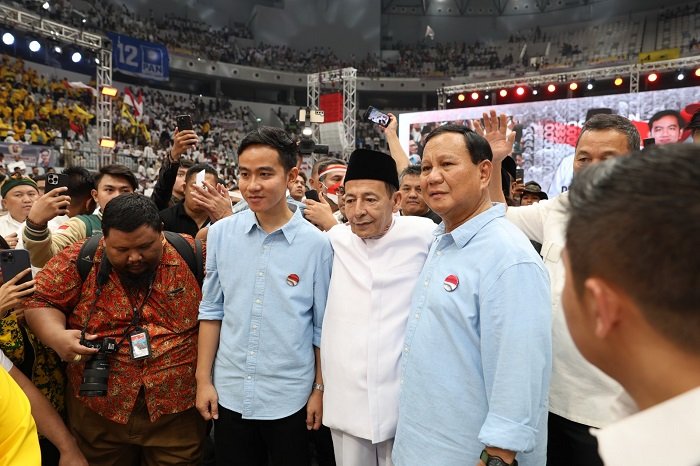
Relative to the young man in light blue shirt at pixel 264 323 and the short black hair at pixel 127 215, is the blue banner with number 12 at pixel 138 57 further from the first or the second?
the young man in light blue shirt at pixel 264 323

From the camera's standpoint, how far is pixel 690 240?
1.79ft

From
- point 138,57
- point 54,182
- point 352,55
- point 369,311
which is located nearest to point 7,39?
point 138,57

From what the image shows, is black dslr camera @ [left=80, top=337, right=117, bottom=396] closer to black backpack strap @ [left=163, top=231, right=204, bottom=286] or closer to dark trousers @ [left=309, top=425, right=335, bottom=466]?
black backpack strap @ [left=163, top=231, right=204, bottom=286]

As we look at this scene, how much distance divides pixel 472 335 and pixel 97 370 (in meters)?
1.35

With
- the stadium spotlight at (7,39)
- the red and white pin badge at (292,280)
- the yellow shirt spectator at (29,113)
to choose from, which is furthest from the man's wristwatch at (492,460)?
the stadium spotlight at (7,39)

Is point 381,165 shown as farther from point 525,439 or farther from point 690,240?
point 690,240

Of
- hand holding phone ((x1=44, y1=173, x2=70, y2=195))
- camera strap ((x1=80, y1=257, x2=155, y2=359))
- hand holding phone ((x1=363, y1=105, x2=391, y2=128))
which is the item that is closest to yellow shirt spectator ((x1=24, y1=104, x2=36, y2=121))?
hand holding phone ((x1=44, y1=173, x2=70, y2=195))

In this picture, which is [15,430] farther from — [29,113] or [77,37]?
[29,113]

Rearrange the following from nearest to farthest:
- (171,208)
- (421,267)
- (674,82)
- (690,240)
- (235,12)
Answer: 1. (690,240)
2. (421,267)
3. (171,208)
4. (674,82)
5. (235,12)

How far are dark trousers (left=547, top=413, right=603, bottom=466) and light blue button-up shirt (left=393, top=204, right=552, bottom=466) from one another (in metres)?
0.26

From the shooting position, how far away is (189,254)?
84.0 inches

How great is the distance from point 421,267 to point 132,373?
1.18m

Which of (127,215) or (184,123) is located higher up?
(184,123)

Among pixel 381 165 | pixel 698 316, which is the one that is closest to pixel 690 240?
pixel 698 316
